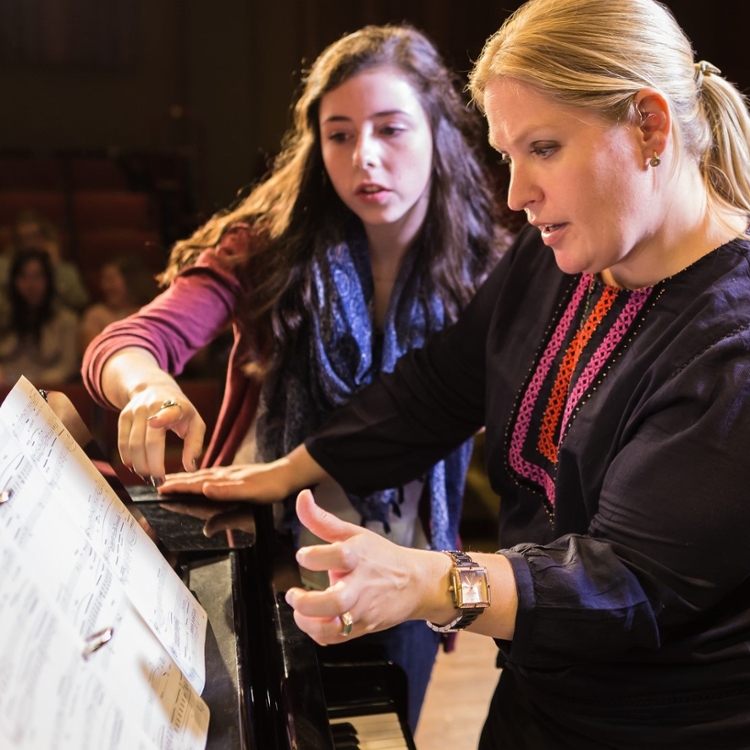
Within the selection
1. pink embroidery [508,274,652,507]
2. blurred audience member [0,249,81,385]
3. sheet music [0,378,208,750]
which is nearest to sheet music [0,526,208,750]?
sheet music [0,378,208,750]

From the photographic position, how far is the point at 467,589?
782 millimetres

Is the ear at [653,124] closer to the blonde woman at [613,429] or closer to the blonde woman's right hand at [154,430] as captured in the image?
the blonde woman at [613,429]

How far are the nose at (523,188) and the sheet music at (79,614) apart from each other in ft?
1.66

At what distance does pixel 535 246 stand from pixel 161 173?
211 centimetres

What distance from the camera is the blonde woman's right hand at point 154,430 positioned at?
104 centimetres

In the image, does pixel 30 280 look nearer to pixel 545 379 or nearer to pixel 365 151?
pixel 365 151

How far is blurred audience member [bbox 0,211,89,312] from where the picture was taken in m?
3.25

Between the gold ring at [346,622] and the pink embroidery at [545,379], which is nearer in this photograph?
the gold ring at [346,622]

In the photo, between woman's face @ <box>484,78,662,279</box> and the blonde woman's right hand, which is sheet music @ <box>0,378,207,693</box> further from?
woman's face @ <box>484,78,662,279</box>

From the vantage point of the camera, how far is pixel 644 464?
817mm

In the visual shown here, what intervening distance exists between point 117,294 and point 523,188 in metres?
2.49

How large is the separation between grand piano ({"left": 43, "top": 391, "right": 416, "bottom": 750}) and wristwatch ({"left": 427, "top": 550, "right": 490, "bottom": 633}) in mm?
150

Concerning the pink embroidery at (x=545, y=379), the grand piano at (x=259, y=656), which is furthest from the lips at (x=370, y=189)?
the grand piano at (x=259, y=656)

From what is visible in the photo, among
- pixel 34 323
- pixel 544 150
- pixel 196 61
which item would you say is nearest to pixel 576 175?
pixel 544 150
